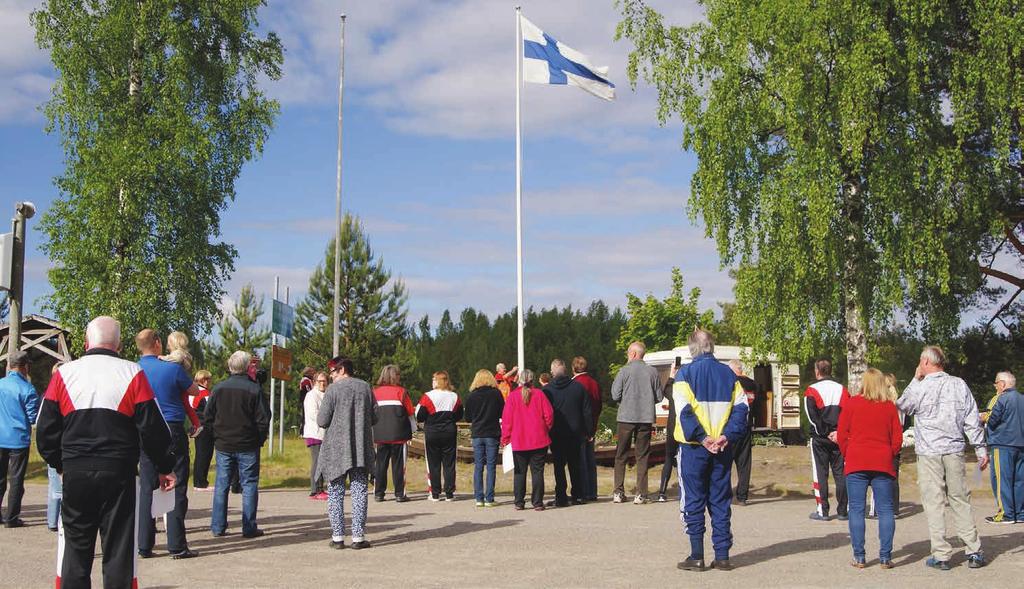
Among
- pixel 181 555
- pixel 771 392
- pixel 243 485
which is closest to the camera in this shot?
pixel 181 555

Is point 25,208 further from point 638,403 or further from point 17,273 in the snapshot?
point 638,403

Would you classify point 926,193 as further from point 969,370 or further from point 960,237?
point 969,370

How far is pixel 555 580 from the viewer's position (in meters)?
8.20

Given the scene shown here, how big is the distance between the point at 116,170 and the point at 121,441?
770 inches

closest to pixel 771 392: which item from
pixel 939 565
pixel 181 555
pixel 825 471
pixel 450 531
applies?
pixel 825 471

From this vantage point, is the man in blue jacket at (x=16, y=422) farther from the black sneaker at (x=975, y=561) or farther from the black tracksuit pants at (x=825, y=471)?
the black sneaker at (x=975, y=561)

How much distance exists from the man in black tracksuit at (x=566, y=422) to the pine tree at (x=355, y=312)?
1572 inches

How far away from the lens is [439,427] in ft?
48.0

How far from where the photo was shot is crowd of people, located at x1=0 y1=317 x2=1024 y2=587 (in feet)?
21.0

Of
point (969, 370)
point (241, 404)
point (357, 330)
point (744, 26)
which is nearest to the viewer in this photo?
point (241, 404)

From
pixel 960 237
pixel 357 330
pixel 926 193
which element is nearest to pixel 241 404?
pixel 926 193

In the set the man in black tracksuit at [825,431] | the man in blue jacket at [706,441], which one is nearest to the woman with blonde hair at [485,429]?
the man in black tracksuit at [825,431]

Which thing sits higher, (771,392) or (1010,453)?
(771,392)

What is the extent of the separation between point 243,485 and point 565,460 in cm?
560
